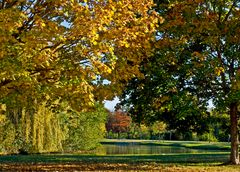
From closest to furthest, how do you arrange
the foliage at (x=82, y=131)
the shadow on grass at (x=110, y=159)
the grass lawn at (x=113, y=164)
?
the grass lawn at (x=113, y=164), the shadow on grass at (x=110, y=159), the foliage at (x=82, y=131)

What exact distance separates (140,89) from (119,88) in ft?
18.9

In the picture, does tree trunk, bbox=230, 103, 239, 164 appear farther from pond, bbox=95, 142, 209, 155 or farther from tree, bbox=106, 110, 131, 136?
tree, bbox=106, 110, 131, 136

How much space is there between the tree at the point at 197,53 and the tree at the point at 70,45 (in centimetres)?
347

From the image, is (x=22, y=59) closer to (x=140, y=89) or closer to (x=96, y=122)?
(x=140, y=89)

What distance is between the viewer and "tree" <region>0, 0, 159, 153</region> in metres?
12.6

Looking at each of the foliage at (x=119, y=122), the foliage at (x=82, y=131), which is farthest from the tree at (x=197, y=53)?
the foliage at (x=119, y=122)

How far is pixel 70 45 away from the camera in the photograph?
585 inches

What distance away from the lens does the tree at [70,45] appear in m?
12.6

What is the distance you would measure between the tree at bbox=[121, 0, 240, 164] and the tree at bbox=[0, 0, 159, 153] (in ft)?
11.4

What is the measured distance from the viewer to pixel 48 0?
44.1 feet

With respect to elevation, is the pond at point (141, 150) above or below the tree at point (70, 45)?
below

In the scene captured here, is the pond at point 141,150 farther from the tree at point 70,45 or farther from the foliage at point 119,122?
the foliage at point 119,122

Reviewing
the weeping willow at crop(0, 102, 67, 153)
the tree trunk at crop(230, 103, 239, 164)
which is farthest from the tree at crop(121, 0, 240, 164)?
the weeping willow at crop(0, 102, 67, 153)

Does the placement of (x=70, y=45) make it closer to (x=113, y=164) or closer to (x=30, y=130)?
(x=113, y=164)
